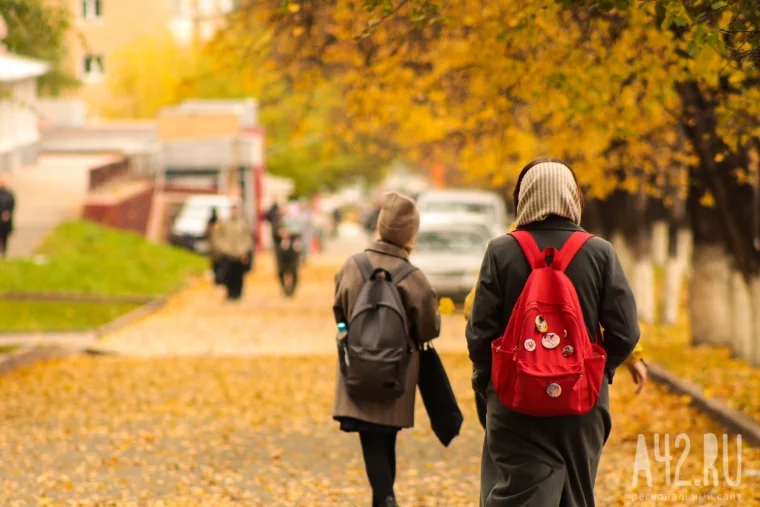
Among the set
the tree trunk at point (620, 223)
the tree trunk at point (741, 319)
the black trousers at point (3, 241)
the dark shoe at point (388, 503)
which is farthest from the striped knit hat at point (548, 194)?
the black trousers at point (3, 241)

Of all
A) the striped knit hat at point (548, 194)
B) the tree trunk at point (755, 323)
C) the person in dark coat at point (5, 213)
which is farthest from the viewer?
the person in dark coat at point (5, 213)

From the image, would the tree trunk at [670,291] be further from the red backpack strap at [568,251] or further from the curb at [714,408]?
the red backpack strap at [568,251]

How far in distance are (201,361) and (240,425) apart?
19.0ft

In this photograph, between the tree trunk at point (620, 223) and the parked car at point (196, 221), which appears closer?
the tree trunk at point (620, 223)

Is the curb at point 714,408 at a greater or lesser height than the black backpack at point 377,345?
lesser

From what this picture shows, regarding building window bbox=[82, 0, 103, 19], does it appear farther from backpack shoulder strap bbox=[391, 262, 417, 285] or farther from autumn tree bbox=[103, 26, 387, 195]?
backpack shoulder strap bbox=[391, 262, 417, 285]

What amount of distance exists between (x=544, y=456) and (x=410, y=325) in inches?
84.0

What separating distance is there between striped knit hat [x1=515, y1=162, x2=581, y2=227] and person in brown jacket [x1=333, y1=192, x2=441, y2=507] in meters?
1.96

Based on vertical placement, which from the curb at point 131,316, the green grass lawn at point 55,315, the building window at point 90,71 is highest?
the building window at point 90,71

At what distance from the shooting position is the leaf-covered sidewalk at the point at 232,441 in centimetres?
921

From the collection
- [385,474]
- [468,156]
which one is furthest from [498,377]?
[468,156]

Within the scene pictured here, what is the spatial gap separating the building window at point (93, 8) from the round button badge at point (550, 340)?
248 ft

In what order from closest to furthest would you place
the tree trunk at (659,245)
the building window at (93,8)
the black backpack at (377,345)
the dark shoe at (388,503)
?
1. the black backpack at (377,345)
2. the dark shoe at (388,503)
3. the tree trunk at (659,245)
4. the building window at (93,8)

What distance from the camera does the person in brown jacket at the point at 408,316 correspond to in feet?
24.8
